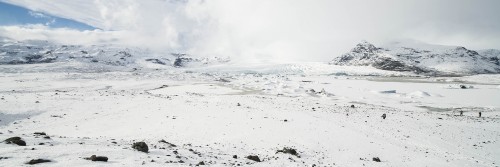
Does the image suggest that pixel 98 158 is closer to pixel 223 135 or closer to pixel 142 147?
pixel 142 147

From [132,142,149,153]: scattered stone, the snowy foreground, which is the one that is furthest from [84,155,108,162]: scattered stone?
[132,142,149,153]: scattered stone

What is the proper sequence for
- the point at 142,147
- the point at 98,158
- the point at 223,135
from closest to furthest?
the point at 98,158
the point at 142,147
the point at 223,135

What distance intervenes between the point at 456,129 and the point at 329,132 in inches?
696

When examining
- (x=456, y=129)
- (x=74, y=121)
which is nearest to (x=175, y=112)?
(x=74, y=121)

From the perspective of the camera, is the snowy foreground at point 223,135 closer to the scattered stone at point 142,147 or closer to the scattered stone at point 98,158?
the scattered stone at point 142,147

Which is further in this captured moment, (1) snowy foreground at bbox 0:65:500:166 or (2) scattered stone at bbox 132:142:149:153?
(2) scattered stone at bbox 132:142:149:153

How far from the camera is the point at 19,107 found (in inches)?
1583

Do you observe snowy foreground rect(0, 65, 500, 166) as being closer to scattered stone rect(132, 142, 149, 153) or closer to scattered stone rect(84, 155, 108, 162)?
scattered stone rect(132, 142, 149, 153)

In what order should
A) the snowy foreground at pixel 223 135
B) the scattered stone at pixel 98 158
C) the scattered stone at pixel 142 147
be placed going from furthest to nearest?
Result: 1. the scattered stone at pixel 142 147
2. the snowy foreground at pixel 223 135
3. the scattered stone at pixel 98 158

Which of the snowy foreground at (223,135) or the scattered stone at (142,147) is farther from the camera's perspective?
the scattered stone at (142,147)

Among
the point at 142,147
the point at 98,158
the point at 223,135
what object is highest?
the point at 98,158

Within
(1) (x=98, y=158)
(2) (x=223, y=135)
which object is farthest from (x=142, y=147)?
(2) (x=223, y=135)

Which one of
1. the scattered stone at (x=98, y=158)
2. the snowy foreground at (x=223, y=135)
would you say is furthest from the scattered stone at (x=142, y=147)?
the scattered stone at (x=98, y=158)

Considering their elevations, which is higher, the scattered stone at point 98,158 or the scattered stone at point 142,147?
the scattered stone at point 98,158
